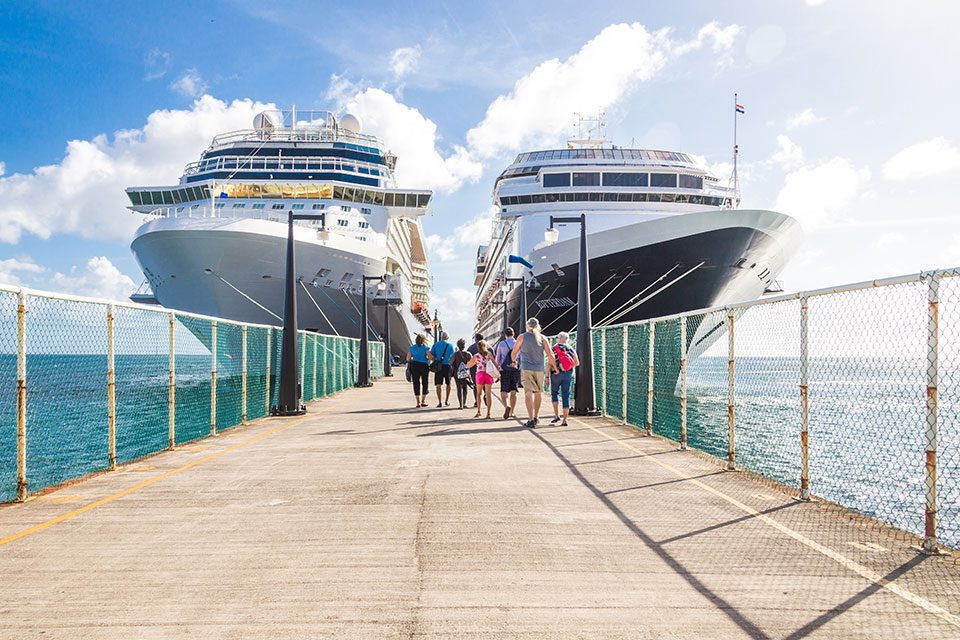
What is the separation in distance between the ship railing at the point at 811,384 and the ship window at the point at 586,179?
15730 millimetres

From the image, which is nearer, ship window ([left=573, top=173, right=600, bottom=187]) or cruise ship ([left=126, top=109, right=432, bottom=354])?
cruise ship ([left=126, top=109, right=432, bottom=354])

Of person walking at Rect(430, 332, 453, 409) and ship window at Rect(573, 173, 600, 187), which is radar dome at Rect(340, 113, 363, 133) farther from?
person walking at Rect(430, 332, 453, 409)

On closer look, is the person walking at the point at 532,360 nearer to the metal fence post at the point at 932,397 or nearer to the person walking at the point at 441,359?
the person walking at the point at 441,359

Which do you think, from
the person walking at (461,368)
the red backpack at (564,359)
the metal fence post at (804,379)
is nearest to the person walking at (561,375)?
the red backpack at (564,359)

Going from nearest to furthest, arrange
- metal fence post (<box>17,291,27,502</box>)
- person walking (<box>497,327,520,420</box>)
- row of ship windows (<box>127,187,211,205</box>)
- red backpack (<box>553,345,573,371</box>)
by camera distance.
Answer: metal fence post (<box>17,291,27,502</box>) < red backpack (<box>553,345,573,371</box>) < person walking (<box>497,327,520,420</box>) < row of ship windows (<box>127,187,211,205</box>)

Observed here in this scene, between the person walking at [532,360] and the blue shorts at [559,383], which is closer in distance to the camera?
the person walking at [532,360]

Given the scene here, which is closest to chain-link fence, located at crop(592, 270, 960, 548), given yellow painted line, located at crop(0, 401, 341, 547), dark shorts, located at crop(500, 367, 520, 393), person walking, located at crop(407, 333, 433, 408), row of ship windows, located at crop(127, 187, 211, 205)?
dark shorts, located at crop(500, 367, 520, 393)

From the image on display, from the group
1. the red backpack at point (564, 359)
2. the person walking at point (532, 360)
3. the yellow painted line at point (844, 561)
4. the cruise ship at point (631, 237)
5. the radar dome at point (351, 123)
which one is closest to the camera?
the yellow painted line at point (844, 561)

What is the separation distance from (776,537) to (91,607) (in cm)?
396

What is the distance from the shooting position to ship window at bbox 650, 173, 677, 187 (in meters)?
34.2

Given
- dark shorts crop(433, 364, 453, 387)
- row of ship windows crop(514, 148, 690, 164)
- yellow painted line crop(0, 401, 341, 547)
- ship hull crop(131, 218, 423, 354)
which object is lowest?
yellow painted line crop(0, 401, 341, 547)

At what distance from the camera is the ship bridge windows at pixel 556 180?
3575 cm

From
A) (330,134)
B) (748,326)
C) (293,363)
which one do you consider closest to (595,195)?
(330,134)

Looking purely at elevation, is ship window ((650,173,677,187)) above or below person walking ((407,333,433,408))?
above
